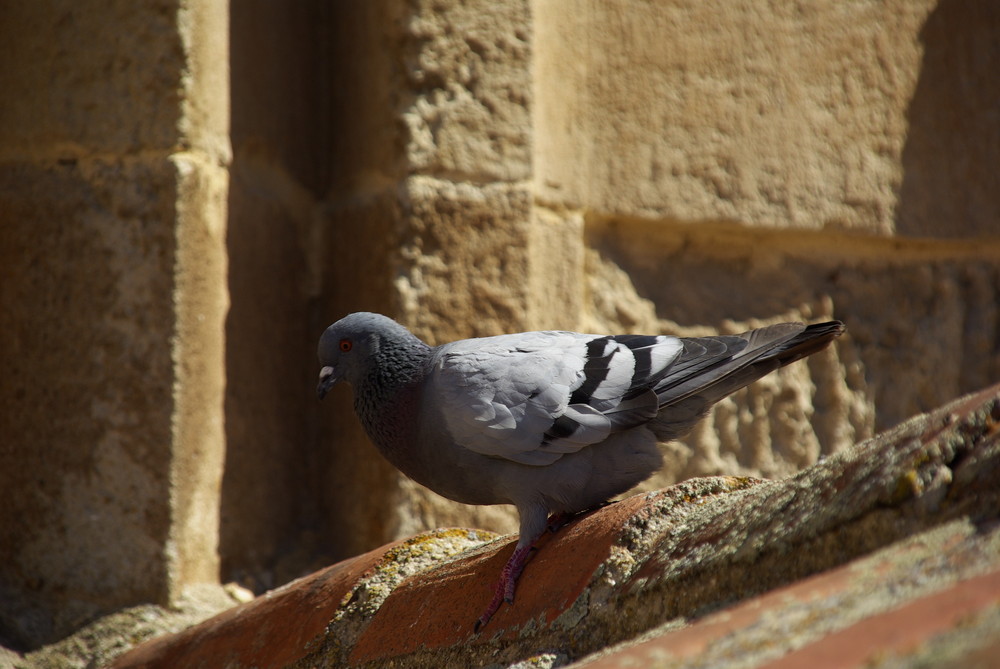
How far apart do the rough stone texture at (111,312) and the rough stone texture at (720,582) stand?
0.84m

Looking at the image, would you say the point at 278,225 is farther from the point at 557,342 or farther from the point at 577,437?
the point at 577,437

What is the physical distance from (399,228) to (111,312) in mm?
962

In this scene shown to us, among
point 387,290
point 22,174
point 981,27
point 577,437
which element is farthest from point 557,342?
point 981,27

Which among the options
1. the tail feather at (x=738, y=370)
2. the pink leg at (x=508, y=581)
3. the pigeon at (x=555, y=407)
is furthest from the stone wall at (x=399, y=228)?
the pink leg at (x=508, y=581)

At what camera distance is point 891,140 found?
12.6 ft

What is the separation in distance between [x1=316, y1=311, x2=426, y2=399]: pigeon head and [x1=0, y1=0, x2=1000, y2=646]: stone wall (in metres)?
0.70

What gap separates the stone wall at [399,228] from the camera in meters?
3.17

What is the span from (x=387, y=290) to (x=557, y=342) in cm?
109

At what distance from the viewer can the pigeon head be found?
248 cm

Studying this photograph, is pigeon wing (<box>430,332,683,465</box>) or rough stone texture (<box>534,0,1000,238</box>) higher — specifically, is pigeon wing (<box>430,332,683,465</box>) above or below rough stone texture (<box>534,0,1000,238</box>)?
below

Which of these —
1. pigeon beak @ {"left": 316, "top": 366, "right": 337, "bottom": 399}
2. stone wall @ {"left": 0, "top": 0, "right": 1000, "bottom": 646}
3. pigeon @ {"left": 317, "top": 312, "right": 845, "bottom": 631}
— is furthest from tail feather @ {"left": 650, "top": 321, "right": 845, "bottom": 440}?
stone wall @ {"left": 0, "top": 0, "right": 1000, "bottom": 646}

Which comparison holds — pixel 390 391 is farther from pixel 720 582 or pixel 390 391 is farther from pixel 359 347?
pixel 720 582

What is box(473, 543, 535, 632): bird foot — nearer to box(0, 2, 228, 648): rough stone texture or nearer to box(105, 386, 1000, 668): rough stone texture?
box(105, 386, 1000, 668): rough stone texture

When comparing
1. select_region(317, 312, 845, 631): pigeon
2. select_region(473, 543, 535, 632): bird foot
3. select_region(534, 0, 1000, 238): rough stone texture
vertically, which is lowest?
select_region(473, 543, 535, 632): bird foot
